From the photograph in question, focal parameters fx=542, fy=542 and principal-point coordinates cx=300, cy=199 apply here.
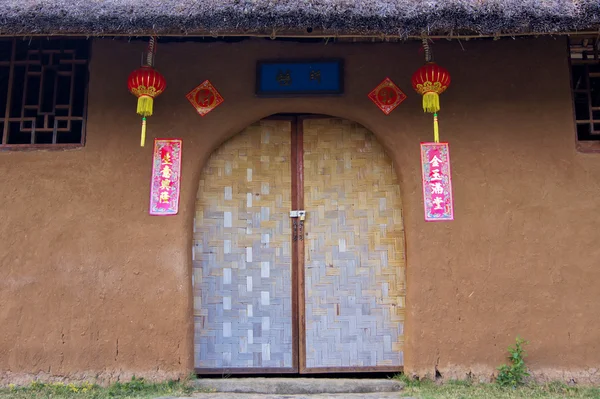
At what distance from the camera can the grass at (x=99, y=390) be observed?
4.05 m

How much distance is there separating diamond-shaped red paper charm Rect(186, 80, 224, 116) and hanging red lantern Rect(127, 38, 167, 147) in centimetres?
37

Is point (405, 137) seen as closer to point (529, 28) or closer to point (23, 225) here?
point (529, 28)

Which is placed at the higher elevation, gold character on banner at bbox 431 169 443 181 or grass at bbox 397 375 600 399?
gold character on banner at bbox 431 169 443 181

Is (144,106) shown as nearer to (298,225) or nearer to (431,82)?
(298,225)

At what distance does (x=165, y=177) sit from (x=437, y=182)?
225cm

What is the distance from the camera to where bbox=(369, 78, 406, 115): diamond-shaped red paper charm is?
4.58 m

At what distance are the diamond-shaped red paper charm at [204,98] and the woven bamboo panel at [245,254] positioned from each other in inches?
15.0

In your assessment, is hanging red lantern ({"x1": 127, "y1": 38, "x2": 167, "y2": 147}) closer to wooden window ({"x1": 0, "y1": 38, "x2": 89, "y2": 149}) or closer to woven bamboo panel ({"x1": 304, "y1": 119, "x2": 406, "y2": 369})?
wooden window ({"x1": 0, "y1": 38, "x2": 89, "y2": 149})

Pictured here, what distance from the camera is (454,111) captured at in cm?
457

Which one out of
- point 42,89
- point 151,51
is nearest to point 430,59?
point 151,51

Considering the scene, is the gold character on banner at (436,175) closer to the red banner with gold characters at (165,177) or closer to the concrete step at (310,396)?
the concrete step at (310,396)

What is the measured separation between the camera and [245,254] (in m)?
4.68

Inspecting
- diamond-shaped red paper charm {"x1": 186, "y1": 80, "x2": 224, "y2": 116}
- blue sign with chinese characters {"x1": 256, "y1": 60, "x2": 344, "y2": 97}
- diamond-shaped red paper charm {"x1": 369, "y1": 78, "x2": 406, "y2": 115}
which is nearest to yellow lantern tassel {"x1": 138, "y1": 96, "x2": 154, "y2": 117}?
diamond-shaped red paper charm {"x1": 186, "y1": 80, "x2": 224, "y2": 116}

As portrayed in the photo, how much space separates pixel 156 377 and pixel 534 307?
303cm
